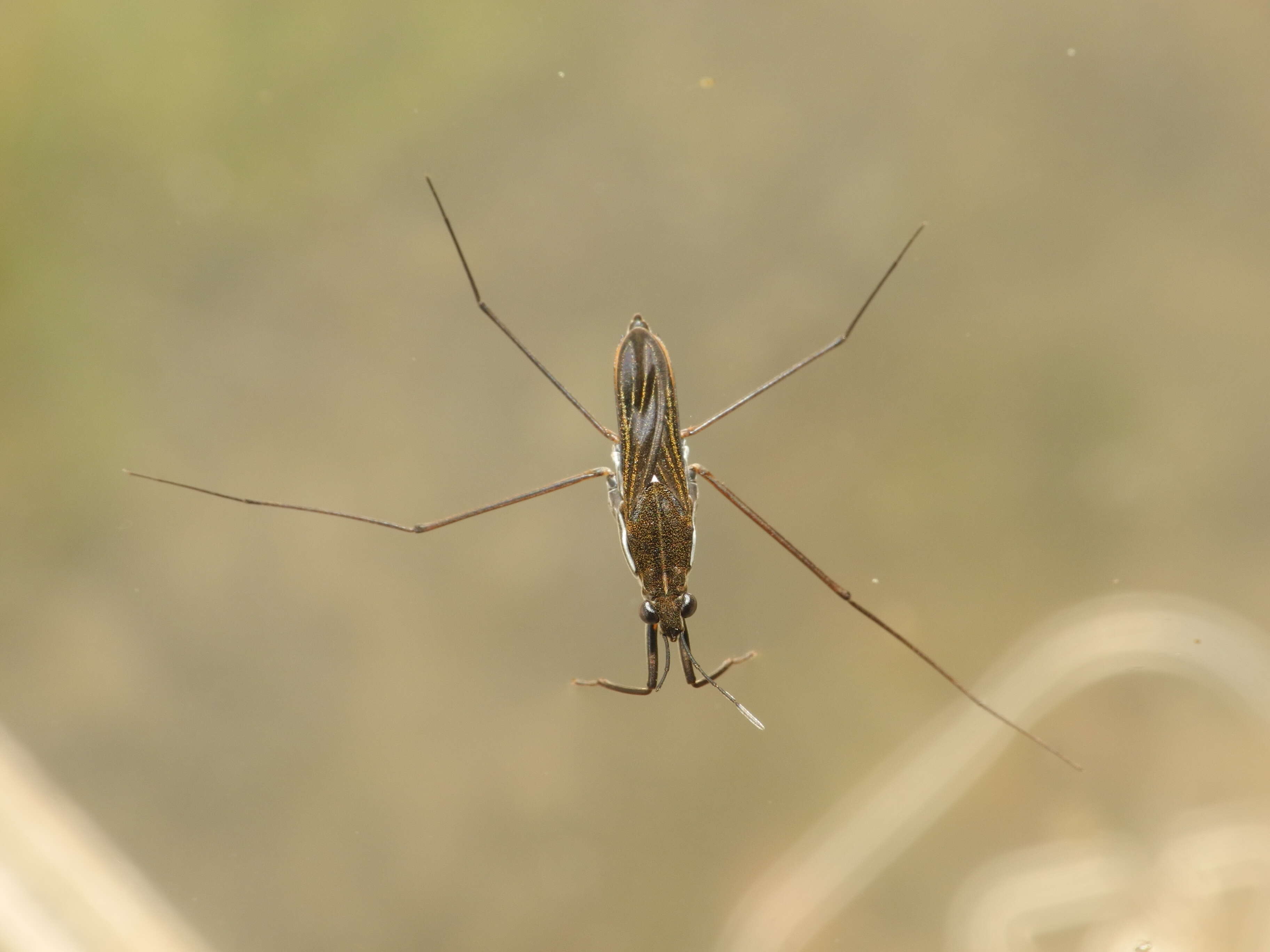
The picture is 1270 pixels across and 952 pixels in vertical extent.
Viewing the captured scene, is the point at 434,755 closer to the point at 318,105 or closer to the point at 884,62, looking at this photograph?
the point at 318,105

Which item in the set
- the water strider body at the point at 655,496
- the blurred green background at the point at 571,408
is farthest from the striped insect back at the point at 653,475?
the blurred green background at the point at 571,408

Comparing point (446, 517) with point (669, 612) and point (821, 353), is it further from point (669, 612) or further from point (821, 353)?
point (821, 353)

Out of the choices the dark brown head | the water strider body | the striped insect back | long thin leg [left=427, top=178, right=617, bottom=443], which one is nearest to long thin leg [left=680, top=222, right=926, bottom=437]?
the water strider body

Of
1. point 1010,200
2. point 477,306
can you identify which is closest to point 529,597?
point 477,306

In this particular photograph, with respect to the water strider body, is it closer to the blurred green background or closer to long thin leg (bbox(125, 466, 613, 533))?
long thin leg (bbox(125, 466, 613, 533))

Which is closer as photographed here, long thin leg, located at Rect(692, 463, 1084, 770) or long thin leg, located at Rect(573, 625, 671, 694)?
long thin leg, located at Rect(692, 463, 1084, 770)

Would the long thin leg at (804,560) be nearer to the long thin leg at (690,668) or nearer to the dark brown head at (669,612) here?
the dark brown head at (669,612)
